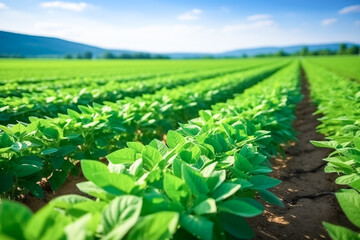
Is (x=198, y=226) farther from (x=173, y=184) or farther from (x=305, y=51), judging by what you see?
(x=305, y=51)

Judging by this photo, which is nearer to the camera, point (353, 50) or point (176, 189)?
point (176, 189)

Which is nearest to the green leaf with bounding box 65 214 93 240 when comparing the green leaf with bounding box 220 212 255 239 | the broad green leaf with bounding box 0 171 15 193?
the green leaf with bounding box 220 212 255 239

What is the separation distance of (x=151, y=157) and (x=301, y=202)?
2.12 meters

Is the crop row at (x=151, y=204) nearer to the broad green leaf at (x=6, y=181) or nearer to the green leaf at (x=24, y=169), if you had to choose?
the green leaf at (x=24, y=169)

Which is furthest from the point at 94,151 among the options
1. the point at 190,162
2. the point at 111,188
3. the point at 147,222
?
the point at 147,222

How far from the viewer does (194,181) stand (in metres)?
1.12

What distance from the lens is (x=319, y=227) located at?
7.08 ft

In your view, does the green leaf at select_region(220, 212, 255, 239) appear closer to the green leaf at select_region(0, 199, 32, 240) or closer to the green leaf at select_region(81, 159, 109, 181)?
the green leaf at select_region(81, 159, 109, 181)

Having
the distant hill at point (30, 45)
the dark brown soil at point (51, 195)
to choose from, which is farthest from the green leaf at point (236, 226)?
the distant hill at point (30, 45)

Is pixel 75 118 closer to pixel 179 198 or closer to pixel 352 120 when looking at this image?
pixel 179 198

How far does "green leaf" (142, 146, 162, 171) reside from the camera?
54.5 inches

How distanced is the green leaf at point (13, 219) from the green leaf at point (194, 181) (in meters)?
0.63

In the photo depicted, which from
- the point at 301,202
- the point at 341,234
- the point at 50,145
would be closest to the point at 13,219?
the point at 341,234

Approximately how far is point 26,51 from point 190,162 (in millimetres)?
111166
